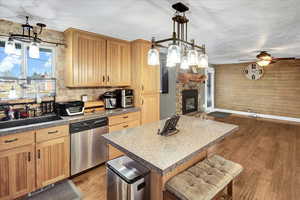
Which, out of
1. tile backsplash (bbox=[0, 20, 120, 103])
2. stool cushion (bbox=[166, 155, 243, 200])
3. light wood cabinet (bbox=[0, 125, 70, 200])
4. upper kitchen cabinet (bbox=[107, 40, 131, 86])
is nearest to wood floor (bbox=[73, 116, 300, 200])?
light wood cabinet (bbox=[0, 125, 70, 200])

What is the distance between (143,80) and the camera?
136 inches

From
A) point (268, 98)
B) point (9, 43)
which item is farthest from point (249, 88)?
point (9, 43)

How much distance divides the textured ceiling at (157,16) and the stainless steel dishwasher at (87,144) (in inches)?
60.8

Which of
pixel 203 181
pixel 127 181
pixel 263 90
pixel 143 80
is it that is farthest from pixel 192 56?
pixel 263 90

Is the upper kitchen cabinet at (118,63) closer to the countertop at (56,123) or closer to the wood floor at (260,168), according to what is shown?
the countertop at (56,123)

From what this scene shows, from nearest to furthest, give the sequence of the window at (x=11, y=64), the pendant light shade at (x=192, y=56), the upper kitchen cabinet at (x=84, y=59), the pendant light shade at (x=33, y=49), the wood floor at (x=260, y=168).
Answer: the pendant light shade at (x=192, y=56) → the pendant light shade at (x=33, y=49) → the wood floor at (x=260, y=168) → the window at (x=11, y=64) → the upper kitchen cabinet at (x=84, y=59)

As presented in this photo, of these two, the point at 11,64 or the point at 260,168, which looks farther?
the point at 260,168

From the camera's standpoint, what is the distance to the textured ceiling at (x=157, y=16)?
180 cm

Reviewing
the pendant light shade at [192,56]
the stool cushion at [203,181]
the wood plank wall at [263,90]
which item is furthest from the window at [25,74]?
the wood plank wall at [263,90]

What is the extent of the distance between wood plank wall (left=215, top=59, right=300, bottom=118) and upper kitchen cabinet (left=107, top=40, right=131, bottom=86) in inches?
245

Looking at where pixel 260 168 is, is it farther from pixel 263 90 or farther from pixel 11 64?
pixel 263 90

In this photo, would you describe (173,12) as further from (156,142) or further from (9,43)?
(9,43)

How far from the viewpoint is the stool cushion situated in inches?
52.6

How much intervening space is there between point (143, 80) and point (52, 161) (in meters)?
2.16
